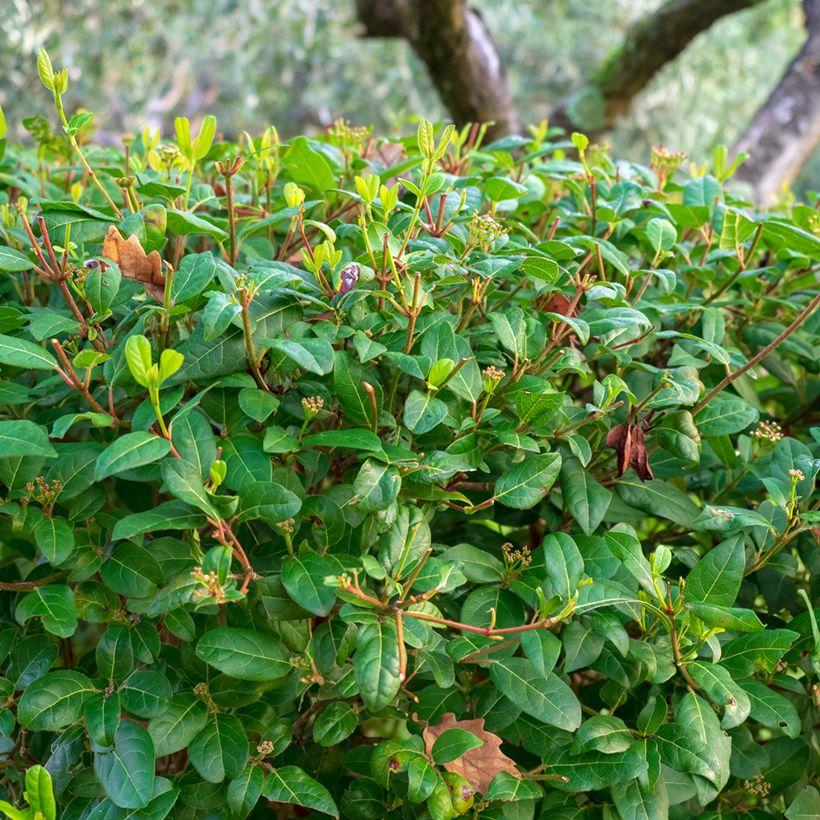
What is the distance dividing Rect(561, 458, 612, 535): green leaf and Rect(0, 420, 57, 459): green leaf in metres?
0.65

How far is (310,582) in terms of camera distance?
1052 millimetres

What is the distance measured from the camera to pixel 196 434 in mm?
1080

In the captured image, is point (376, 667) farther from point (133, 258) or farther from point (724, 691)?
point (133, 258)

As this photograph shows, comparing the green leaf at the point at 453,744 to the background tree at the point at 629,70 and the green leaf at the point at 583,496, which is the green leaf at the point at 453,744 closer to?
the green leaf at the point at 583,496

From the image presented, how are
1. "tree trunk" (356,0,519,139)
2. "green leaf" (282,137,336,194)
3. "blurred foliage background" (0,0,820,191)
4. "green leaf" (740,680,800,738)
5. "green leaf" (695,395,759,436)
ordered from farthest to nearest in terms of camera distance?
"blurred foliage background" (0,0,820,191), "tree trunk" (356,0,519,139), "green leaf" (282,137,336,194), "green leaf" (695,395,759,436), "green leaf" (740,680,800,738)

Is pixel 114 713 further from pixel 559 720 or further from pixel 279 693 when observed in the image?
pixel 559 720

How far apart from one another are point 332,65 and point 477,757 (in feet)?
29.6

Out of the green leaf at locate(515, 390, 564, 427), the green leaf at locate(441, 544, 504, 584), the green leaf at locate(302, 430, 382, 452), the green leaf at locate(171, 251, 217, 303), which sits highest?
the green leaf at locate(171, 251, 217, 303)

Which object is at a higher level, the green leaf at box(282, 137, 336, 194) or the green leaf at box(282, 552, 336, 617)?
the green leaf at box(282, 137, 336, 194)

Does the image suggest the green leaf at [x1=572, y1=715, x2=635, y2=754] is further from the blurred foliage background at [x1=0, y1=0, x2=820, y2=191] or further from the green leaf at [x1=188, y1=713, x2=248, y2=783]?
the blurred foliage background at [x1=0, y1=0, x2=820, y2=191]

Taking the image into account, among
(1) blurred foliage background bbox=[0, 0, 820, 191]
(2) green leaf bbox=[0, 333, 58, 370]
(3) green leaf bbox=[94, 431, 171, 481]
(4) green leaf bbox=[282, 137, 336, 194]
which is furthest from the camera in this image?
(1) blurred foliage background bbox=[0, 0, 820, 191]

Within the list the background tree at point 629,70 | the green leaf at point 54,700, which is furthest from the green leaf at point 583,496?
the background tree at point 629,70

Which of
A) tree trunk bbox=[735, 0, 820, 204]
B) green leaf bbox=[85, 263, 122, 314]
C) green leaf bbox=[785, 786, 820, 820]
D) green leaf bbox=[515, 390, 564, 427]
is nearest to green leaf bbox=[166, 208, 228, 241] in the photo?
green leaf bbox=[85, 263, 122, 314]

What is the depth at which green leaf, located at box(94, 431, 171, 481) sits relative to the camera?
947 millimetres
